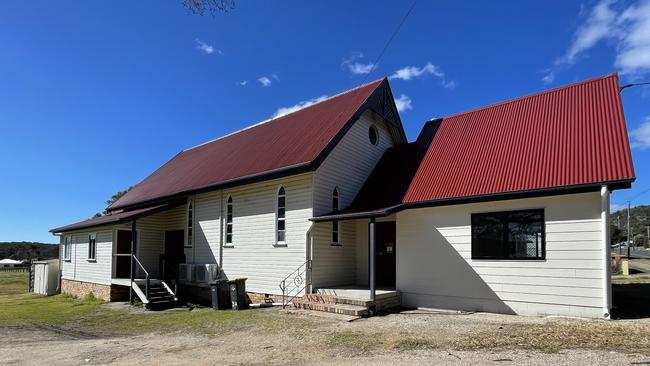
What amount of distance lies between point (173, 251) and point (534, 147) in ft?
51.2

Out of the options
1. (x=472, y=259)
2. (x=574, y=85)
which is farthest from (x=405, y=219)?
(x=574, y=85)

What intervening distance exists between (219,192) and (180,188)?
2.90m

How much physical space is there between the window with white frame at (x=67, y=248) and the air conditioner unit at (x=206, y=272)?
9.94 m

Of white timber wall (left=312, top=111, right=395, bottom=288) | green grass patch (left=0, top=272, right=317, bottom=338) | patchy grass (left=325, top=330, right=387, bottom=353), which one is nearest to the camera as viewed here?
patchy grass (left=325, top=330, right=387, bottom=353)

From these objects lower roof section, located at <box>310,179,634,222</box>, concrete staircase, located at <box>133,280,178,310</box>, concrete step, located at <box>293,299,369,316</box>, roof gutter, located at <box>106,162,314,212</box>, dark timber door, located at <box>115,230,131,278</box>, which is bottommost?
concrete staircase, located at <box>133,280,178,310</box>

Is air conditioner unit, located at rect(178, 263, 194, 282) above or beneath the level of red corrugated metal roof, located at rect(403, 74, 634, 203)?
beneath

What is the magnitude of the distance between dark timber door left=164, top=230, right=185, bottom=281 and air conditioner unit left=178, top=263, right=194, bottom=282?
22.9 inches

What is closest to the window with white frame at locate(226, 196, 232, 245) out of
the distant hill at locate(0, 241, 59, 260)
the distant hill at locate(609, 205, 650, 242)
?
the distant hill at locate(0, 241, 59, 260)

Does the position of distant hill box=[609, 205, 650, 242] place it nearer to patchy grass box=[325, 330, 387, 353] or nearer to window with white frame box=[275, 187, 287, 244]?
window with white frame box=[275, 187, 287, 244]

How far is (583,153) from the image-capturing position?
1189cm

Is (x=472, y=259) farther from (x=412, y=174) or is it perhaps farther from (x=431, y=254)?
(x=412, y=174)

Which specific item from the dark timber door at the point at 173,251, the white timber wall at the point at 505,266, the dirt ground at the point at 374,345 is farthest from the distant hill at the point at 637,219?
the dirt ground at the point at 374,345

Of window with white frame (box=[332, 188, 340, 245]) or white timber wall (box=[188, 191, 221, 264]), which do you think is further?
white timber wall (box=[188, 191, 221, 264])

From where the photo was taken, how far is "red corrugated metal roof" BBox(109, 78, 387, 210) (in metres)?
16.2
